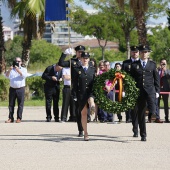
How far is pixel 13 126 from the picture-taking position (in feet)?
63.5

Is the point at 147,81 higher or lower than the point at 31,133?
higher

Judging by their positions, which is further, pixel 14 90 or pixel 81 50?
pixel 14 90

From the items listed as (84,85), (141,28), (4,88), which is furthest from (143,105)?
(141,28)

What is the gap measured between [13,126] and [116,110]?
4.98 metres

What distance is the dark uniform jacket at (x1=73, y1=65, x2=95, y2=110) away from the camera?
50.1 feet

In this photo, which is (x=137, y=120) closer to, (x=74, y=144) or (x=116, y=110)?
(x=116, y=110)

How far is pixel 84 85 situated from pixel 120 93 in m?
0.78

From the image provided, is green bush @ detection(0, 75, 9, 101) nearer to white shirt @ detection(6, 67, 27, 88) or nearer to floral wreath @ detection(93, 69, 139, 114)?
white shirt @ detection(6, 67, 27, 88)

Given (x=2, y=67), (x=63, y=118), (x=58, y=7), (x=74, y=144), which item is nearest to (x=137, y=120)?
(x=74, y=144)

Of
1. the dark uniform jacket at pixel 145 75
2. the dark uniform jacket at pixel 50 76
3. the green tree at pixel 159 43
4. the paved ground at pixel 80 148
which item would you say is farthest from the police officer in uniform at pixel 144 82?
the green tree at pixel 159 43

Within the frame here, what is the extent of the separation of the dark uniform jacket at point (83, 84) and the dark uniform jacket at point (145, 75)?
0.90 meters

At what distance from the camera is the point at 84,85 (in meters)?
15.3

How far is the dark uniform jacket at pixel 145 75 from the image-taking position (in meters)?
15.1

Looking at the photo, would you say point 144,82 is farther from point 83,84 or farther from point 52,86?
point 52,86
